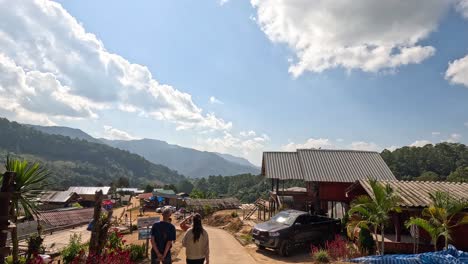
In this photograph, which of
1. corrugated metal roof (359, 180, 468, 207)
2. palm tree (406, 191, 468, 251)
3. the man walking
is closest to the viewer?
the man walking

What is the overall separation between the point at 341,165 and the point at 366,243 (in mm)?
15484

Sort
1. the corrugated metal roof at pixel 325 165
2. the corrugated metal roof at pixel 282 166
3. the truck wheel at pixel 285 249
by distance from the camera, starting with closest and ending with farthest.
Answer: the truck wheel at pixel 285 249, the corrugated metal roof at pixel 325 165, the corrugated metal roof at pixel 282 166

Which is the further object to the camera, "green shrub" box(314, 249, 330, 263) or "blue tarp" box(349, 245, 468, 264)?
"green shrub" box(314, 249, 330, 263)

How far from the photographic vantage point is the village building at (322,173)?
27656 mm

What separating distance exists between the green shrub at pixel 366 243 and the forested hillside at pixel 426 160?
82.4 meters

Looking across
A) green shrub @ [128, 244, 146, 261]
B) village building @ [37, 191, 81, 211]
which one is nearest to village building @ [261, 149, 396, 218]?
green shrub @ [128, 244, 146, 261]

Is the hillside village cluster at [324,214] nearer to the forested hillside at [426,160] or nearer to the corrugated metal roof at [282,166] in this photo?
the corrugated metal roof at [282,166]

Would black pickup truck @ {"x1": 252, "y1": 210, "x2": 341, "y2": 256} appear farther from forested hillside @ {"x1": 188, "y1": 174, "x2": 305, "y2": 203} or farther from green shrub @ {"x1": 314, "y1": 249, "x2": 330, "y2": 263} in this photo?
forested hillside @ {"x1": 188, "y1": 174, "x2": 305, "y2": 203}

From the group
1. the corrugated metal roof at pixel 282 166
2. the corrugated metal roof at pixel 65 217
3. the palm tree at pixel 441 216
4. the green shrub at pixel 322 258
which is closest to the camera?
the palm tree at pixel 441 216

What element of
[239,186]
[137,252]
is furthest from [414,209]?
[239,186]

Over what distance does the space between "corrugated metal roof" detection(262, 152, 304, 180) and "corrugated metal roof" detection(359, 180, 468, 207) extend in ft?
33.2

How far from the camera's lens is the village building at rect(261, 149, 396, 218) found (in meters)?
27.7

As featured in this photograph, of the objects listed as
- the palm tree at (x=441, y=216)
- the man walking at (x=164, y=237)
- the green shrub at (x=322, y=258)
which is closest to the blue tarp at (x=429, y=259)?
the palm tree at (x=441, y=216)

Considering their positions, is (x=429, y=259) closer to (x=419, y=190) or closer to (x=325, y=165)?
(x=419, y=190)
